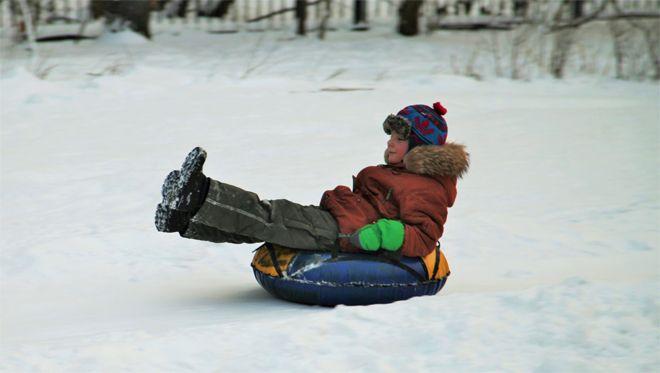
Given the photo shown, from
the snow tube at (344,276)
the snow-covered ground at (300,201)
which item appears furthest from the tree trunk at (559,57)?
the snow tube at (344,276)

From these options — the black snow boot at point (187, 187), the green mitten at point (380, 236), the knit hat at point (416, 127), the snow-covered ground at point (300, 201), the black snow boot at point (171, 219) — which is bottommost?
the snow-covered ground at point (300, 201)

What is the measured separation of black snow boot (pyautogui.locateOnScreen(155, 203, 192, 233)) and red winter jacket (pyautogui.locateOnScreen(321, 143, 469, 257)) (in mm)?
772

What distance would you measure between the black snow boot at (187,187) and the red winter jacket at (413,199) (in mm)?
744

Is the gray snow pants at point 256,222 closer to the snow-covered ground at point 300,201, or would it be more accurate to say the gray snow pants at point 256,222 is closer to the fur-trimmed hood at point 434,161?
the snow-covered ground at point 300,201

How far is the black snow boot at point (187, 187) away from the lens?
4.65 meters

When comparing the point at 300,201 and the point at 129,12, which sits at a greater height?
the point at 129,12

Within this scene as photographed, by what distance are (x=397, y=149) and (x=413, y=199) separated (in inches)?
12.6

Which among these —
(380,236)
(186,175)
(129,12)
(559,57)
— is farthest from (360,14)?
(186,175)

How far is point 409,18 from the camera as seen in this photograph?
17172 millimetres

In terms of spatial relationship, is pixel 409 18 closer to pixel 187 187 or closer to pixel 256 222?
pixel 256 222

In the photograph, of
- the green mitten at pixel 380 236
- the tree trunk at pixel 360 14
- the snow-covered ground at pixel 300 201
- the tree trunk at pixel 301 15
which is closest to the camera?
the snow-covered ground at pixel 300 201

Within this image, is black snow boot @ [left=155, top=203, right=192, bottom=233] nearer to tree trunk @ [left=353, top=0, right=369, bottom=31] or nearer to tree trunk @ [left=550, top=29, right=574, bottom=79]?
tree trunk @ [left=550, top=29, right=574, bottom=79]

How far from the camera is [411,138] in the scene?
5.10 m

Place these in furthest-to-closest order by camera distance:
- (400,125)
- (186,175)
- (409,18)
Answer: (409,18)
(400,125)
(186,175)
